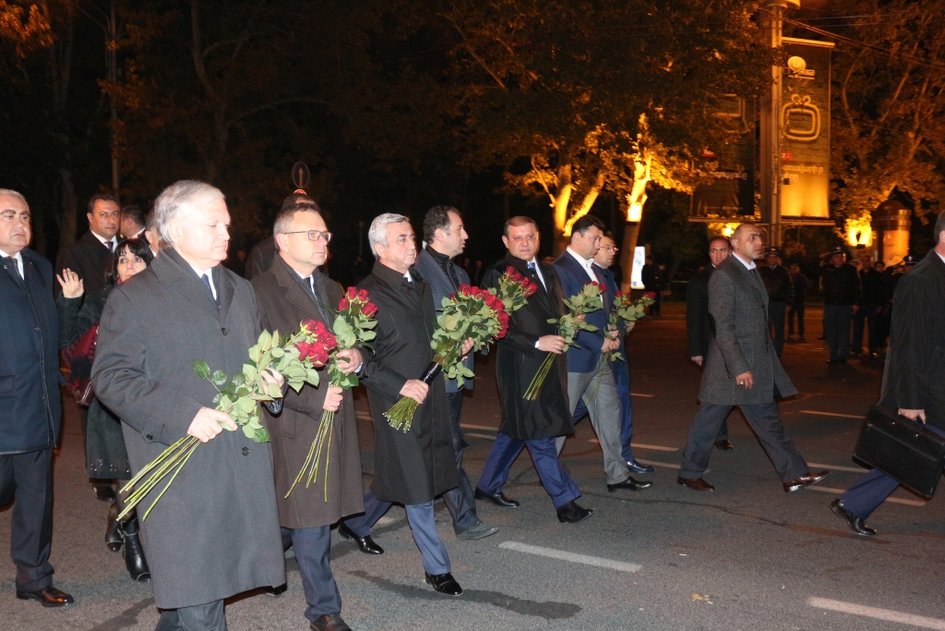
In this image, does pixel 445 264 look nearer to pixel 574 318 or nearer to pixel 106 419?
pixel 574 318

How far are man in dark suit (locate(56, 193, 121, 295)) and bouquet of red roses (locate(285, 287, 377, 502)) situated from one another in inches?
139

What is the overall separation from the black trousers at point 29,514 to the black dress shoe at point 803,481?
537 cm

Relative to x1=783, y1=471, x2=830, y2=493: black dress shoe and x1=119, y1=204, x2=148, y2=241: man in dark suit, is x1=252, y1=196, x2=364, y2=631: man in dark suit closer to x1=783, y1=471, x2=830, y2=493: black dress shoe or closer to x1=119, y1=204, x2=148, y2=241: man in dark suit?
x1=119, y1=204, x2=148, y2=241: man in dark suit

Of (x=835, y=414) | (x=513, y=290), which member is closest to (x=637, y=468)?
(x=513, y=290)

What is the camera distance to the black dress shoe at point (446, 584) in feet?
17.9

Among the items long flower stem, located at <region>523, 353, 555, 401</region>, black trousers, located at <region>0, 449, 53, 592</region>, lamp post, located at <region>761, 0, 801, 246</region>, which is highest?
lamp post, located at <region>761, 0, 801, 246</region>

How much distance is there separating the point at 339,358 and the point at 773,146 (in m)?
17.3

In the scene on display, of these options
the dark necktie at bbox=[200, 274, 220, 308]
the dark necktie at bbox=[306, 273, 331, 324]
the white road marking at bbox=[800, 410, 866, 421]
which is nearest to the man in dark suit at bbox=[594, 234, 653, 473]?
the dark necktie at bbox=[306, 273, 331, 324]

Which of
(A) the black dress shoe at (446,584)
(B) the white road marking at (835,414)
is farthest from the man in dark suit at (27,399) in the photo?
(B) the white road marking at (835,414)

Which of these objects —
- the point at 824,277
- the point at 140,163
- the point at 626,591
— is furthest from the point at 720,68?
the point at 626,591

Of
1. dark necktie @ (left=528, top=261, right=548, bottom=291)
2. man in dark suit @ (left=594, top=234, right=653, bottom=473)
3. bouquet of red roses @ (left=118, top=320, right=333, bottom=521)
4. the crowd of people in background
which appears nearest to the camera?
bouquet of red roses @ (left=118, top=320, right=333, bottom=521)

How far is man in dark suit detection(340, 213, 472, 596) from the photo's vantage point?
5379 millimetres

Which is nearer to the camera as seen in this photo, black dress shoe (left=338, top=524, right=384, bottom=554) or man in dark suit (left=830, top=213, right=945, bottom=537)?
man in dark suit (left=830, top=213, right=945, bottom=537)

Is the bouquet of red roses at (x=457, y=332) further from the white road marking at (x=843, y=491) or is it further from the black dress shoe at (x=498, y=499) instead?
the white road marking at (x=843, y=491)
